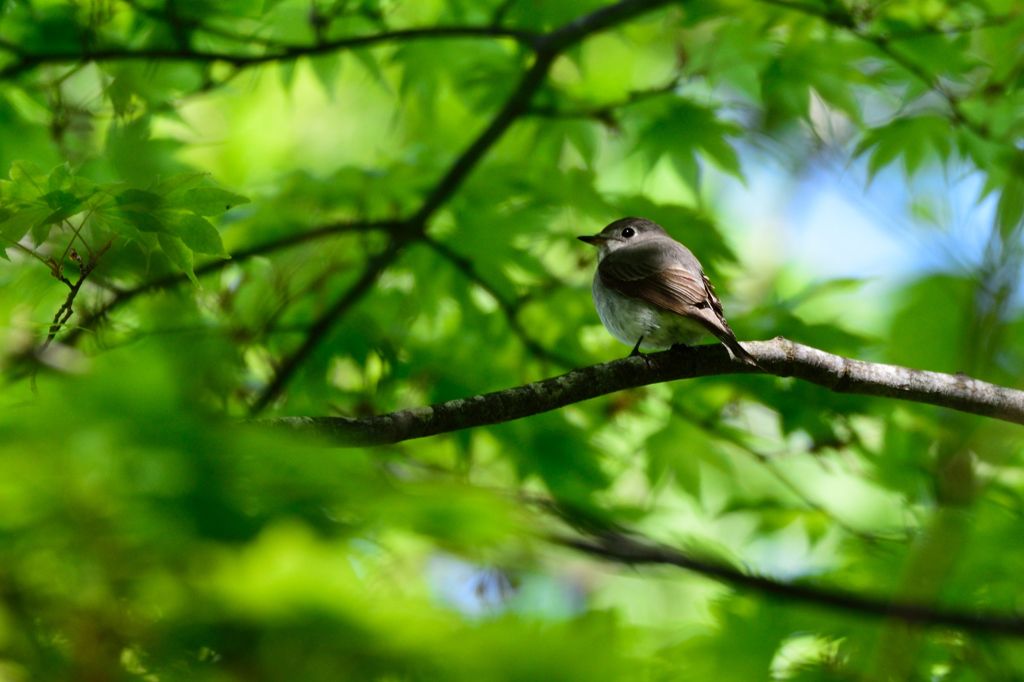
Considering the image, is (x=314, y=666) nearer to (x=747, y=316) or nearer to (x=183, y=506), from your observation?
(x=183, y=506)

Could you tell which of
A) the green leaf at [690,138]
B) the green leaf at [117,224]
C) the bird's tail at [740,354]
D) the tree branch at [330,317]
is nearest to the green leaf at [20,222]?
the green leaf at [117,224]

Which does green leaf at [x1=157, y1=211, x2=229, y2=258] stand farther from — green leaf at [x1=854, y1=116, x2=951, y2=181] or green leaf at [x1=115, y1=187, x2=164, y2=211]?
green leaf at [x1=854, y1=116, x2=951, y2=181]

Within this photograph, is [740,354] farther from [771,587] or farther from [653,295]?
[771,587]

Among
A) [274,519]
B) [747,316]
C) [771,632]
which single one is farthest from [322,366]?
[274,519]

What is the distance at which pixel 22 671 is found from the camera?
823mm

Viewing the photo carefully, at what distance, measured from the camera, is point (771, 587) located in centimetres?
133

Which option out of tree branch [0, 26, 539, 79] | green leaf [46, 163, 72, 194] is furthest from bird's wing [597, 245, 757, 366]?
green leaf [46, 163, 72, 194]

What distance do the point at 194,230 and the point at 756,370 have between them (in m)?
1.69

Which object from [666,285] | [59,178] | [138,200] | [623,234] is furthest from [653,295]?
[59,178]

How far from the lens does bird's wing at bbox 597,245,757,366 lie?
308 cm

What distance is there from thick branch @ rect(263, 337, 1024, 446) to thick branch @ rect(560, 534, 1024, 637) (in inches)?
36.0

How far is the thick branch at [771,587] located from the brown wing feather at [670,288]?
1.49 m

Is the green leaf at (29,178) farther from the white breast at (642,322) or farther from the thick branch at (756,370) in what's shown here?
the white breast at (642,322)

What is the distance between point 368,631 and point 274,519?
18cm
